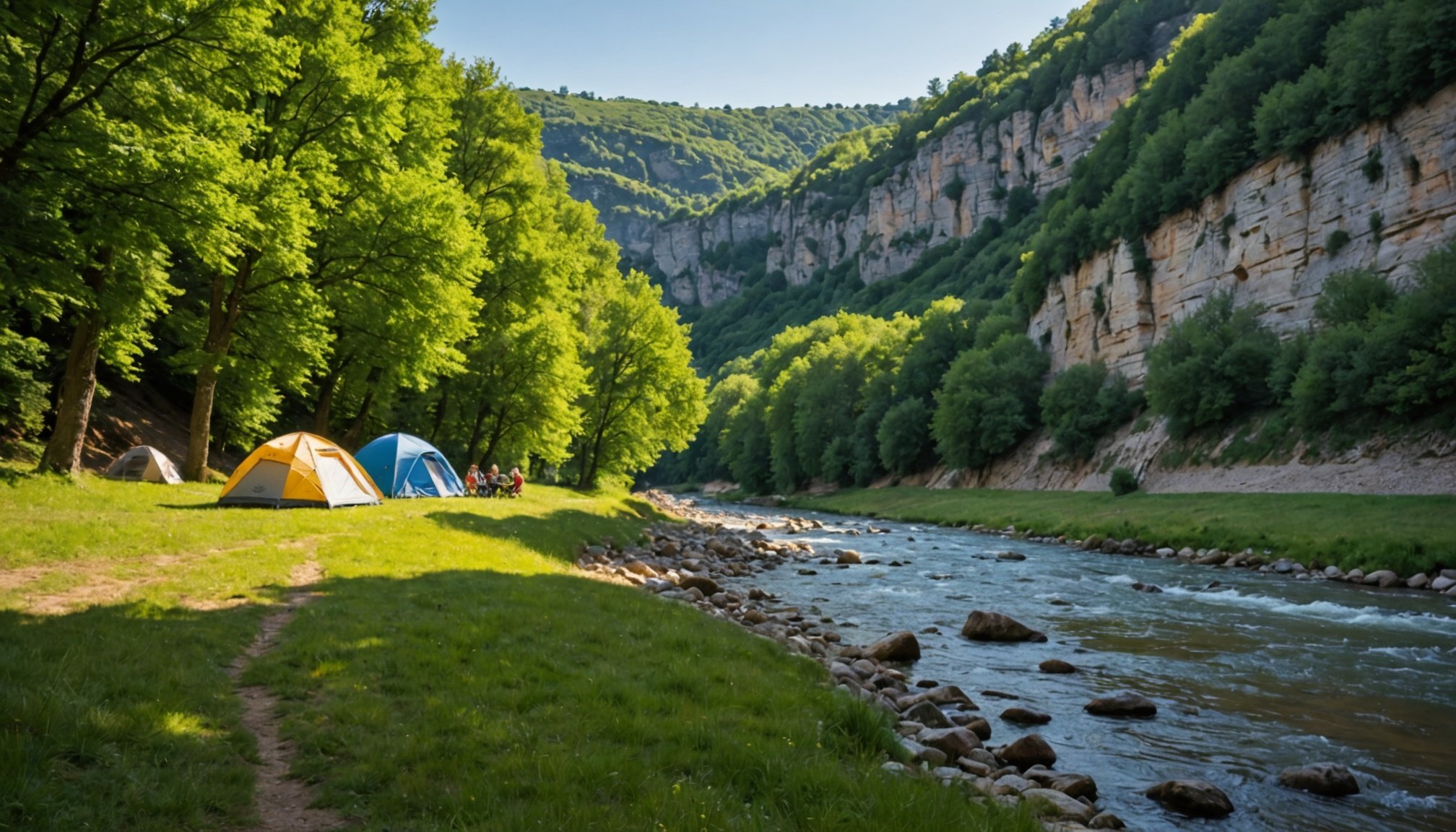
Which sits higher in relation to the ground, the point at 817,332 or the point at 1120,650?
the point at 817,332

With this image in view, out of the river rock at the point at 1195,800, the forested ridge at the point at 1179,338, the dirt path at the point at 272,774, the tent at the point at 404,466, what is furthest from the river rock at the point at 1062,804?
the forested ridge at the point at 1179,338

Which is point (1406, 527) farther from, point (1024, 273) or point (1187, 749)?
point (1024, 273)

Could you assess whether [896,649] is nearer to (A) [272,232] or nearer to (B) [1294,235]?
(A) [272,232]

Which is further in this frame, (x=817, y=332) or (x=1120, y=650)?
(x=817, y=332)

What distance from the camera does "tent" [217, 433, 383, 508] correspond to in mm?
19312

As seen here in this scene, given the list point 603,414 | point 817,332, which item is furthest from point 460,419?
point 817,332

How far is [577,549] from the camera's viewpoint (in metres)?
21.5

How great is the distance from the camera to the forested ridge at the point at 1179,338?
113ft

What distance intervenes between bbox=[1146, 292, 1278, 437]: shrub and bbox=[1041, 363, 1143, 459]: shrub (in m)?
7.91

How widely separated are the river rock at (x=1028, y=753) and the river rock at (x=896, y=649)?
4.67m

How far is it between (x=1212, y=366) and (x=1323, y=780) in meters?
42.3

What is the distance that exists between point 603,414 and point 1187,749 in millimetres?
37381

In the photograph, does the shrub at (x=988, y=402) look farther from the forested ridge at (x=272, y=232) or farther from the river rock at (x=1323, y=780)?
the river rock at (x=1323, y=780)

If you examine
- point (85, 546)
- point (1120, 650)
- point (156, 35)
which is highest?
point (156, 35)
